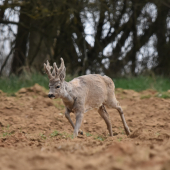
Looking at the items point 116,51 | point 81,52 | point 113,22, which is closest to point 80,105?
point 81,52

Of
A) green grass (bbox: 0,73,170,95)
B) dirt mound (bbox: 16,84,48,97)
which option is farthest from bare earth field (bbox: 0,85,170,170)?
green grass (bbox: 0,73,170,95)

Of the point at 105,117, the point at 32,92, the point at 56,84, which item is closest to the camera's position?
the point at 56,84

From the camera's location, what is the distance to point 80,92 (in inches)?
230

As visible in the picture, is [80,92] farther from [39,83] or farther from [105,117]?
[39,83]

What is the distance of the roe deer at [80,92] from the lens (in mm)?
5461

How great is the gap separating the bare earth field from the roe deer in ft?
1.83

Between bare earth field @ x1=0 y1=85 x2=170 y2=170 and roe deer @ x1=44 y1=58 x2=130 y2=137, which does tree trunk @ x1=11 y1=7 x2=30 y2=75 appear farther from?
roe deer @ x1=44 y1=58 x2=130 y2=137

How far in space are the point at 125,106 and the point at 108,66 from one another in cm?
563

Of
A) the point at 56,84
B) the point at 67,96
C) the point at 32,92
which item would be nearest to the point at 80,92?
the point at 67,96

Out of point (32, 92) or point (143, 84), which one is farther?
point (143, 84)

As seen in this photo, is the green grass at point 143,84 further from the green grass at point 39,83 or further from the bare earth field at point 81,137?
the bare earth field at point 81,137

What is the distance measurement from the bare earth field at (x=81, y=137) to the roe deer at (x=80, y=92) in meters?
0.56

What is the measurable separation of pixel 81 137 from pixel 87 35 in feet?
26.5

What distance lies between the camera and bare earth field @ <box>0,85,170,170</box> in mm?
2672
